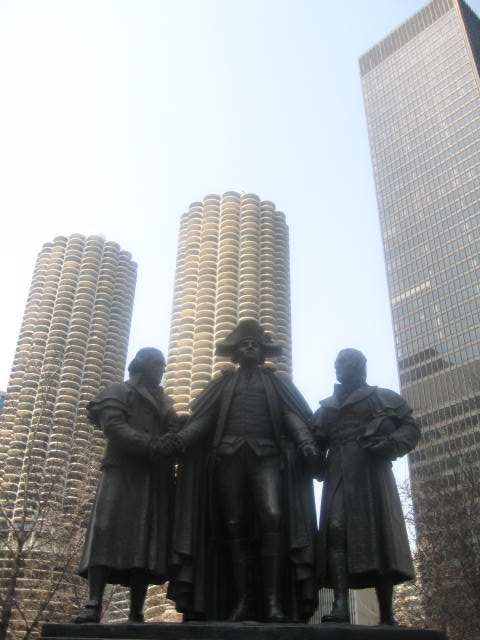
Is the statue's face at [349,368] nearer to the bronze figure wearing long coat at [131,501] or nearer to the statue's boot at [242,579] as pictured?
the bronze figure wearing long coat at [131,501]

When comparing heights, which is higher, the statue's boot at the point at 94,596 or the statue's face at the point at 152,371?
the statue's face at the point at 152,371

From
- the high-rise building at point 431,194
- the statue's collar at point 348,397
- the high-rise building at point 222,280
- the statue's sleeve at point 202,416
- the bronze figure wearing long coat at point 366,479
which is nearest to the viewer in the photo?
the bronze figure wearing long coat at point 366,479

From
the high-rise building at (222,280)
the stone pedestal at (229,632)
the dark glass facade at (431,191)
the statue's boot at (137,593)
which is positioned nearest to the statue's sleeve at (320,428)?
the stone pedestal at (229,632)

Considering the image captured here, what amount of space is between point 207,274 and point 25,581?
294 feet

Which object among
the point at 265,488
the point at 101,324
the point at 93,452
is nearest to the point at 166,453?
the point at 265,488

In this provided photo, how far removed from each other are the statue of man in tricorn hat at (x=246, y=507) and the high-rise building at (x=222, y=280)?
9681cm

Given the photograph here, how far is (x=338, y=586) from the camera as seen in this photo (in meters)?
6.19

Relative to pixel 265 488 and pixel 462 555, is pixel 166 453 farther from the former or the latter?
pixel 462 555

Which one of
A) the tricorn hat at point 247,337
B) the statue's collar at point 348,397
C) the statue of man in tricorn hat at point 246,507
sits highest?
the tricorn hat at point 247,337

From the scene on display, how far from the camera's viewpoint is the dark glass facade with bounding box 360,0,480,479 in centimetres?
10056

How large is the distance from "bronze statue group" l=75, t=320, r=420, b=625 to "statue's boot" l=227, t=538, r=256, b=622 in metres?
0.01

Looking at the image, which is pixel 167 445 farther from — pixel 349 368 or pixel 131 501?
pixel 349 368

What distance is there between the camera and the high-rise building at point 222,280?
363 feet

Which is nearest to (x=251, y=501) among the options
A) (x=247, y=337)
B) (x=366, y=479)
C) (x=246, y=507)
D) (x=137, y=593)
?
(x=246, y=507)
